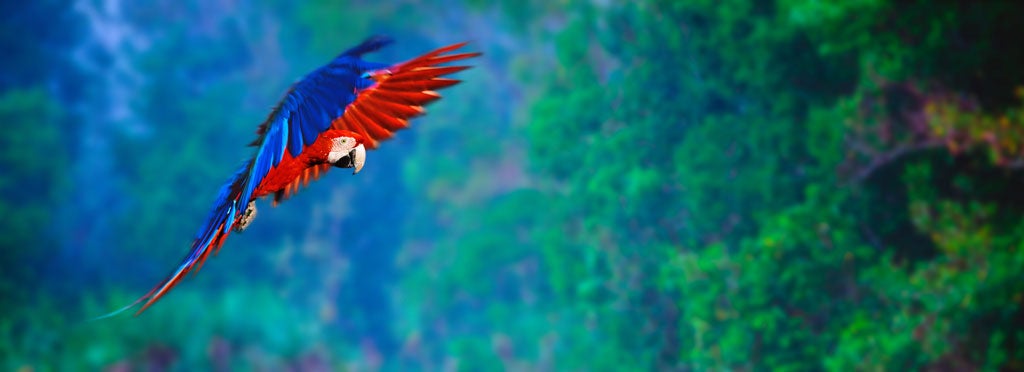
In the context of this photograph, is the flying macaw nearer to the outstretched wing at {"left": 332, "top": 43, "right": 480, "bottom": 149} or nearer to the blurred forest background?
the outstretched wing at {"left": 332, "top": 43, "right": 480, "bottom": 149}

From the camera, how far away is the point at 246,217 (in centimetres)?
72

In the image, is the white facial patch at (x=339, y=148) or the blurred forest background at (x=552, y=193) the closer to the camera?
the white facial patch at (x=339, y=148)

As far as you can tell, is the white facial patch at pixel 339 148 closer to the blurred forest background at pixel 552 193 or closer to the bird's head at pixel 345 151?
the bird's head at pixel 345 151

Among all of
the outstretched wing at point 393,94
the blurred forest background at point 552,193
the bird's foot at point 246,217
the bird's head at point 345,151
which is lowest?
the bird's foot at point 246,217

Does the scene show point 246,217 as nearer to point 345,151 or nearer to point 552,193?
point 345,151

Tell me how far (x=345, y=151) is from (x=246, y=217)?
11 cm

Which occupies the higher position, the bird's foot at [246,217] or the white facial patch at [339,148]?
the white facial patch at [339,148]

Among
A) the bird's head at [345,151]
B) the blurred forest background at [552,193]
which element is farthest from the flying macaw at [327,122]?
the blurred forest background at [552,193]

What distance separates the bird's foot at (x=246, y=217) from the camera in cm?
71

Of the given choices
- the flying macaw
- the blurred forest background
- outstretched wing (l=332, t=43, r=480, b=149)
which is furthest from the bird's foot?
the blurred forest background

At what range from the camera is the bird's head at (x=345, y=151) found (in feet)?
2.33

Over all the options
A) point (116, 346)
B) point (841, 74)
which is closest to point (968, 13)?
point (841, 74)

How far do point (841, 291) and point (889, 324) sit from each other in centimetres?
32

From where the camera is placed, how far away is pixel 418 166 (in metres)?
7.43
